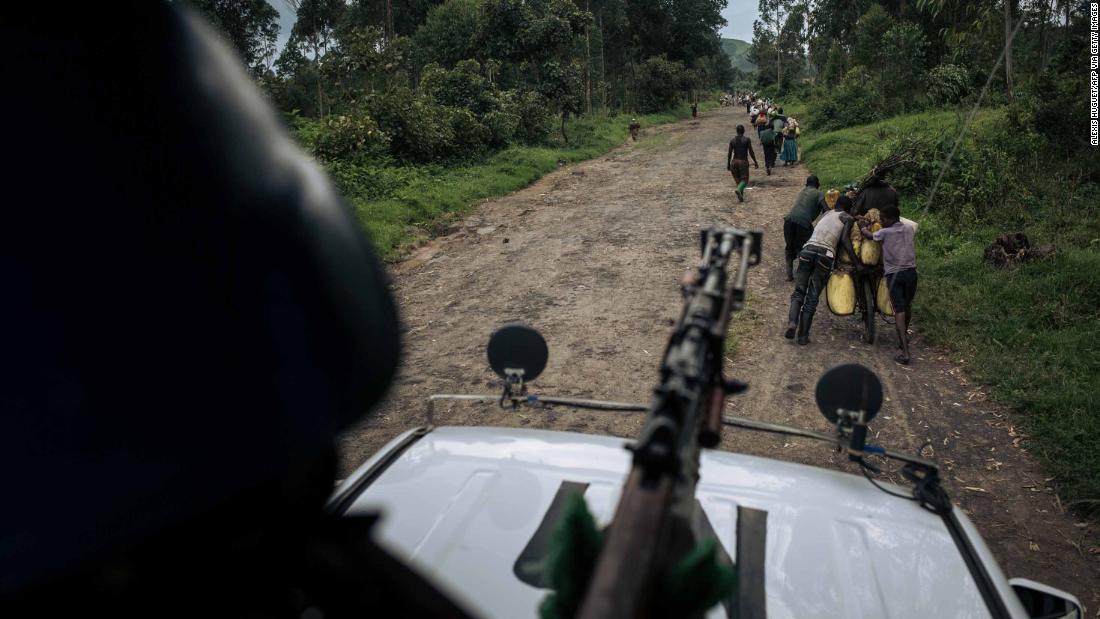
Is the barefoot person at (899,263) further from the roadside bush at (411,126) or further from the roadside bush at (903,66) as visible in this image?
the roadside bush at (903,66)

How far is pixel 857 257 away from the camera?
6.95 meters

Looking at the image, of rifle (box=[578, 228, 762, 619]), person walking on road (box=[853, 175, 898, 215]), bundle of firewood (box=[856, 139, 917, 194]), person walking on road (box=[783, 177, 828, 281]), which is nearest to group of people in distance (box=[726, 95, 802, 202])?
bundle of firewood (box=[856, 139, 917, 194])

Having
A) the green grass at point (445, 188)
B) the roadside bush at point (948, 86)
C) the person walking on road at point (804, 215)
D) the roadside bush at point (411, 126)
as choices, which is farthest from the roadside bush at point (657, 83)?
the person walking on road at point (804, 215)

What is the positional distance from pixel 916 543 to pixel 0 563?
2.26 m

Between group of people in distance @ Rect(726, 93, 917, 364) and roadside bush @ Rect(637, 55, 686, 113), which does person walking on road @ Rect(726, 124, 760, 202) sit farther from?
roadside bush @ Rect(637, 55, 686, 113)

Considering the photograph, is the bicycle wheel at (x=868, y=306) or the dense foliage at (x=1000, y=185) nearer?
the dense foliage at (x=1000, y=185)

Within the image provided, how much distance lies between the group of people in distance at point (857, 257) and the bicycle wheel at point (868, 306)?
22 centimetres

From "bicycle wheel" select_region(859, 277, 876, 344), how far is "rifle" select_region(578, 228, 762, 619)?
6.31 meters

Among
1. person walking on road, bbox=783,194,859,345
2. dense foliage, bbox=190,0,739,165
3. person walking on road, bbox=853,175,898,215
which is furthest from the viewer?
dense foliage, bbox=190,0,739,165

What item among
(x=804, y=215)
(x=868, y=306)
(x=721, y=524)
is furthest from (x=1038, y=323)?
(x=721, y=524)

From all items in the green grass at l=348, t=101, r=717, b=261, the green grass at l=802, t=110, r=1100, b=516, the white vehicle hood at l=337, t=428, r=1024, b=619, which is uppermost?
the white vehicle hood at l=337, t=428, r=1024, b=619

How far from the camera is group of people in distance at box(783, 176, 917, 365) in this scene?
6.62 metres

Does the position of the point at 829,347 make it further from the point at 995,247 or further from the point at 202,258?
the point at 202,258

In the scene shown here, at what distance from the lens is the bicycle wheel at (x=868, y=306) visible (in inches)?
284
